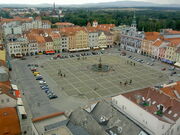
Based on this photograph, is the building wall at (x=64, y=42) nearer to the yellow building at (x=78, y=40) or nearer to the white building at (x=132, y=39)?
the yellow building at (x=78, y=40)

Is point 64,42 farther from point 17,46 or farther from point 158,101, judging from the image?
point 158,101

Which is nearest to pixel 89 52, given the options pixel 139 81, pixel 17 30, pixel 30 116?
pixel 139 81

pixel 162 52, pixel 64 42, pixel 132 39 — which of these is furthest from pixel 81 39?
pixel 162 52

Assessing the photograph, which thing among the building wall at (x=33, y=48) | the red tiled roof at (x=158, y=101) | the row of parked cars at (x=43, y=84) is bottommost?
the row of parked cars at (x=43, y=84)

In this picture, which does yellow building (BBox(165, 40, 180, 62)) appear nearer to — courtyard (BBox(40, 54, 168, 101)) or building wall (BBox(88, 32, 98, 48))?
courtyard (BBox(40, 54, 168, 101))

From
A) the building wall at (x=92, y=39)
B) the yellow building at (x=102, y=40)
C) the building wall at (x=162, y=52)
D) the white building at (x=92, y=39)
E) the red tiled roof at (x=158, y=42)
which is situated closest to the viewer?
the building wall at (x=162, y=52)

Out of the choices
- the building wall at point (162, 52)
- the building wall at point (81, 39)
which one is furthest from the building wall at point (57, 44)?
the building wall at point (162, 52)
